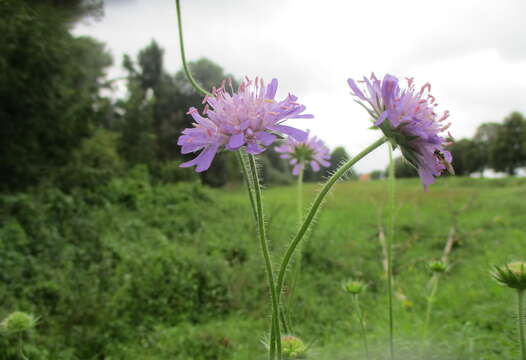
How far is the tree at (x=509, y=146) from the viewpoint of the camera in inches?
941

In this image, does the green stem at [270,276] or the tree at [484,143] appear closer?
the green stem at [270,276]

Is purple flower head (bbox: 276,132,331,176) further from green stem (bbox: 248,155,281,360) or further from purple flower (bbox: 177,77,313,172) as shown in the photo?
green stem (bbox: 248,155,281,360)

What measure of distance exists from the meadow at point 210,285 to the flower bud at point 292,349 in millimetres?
89

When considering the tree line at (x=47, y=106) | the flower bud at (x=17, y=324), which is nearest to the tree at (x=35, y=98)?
the tree line at (x=47, y=106)

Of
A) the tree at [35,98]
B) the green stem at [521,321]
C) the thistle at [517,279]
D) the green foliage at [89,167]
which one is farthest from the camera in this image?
the green foliage at [89,167]

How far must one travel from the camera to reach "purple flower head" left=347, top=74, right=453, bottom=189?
88 centimetres

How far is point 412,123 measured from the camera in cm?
88

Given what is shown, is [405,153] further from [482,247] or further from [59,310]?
[482,247]

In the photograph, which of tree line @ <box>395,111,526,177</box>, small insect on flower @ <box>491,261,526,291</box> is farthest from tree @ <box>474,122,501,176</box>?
small insect on flower @ <box>491,261,526,291</box>

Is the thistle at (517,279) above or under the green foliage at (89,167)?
under

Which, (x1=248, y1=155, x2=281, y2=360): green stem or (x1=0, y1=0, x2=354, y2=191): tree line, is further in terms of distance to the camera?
(x1=0, y1=0, x2=354, y2=191): tree line

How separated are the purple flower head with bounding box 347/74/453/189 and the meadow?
0.70 metres

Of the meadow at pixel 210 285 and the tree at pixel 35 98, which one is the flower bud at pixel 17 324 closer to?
the meadow at pixel 210 285

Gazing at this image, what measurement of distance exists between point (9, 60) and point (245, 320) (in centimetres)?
403
